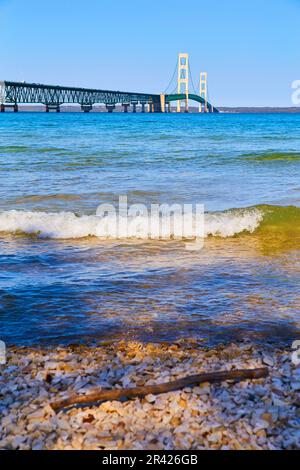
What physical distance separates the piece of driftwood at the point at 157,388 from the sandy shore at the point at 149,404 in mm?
47

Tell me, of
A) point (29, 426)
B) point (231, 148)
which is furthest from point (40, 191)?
point (231, 148)

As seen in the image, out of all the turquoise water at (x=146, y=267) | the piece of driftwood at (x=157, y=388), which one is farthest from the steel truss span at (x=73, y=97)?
the piece of driftwood at (x=157, y=388)

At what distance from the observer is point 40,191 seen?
1190 cm

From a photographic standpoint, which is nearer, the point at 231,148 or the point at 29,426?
the point at 29,426

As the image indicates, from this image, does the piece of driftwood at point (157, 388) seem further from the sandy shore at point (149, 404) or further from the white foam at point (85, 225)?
the white foam at point (85, 225)

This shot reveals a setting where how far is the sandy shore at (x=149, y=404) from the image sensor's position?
2785mm

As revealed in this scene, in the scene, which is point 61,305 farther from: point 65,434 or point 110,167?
point 110,167

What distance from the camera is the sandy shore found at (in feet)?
9.14

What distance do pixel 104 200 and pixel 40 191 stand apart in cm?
182

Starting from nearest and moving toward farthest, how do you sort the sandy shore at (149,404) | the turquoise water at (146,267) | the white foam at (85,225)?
the sandy shore at (149,404) → the turquoise water at (146,267) → the white foam at (85,225)

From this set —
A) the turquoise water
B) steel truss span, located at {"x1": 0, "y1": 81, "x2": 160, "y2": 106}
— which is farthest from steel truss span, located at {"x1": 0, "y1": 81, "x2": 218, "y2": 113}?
the turquoise water

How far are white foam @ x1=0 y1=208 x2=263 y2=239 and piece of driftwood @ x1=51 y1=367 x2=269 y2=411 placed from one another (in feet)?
15.6

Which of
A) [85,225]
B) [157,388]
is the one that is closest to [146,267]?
[85,225]
